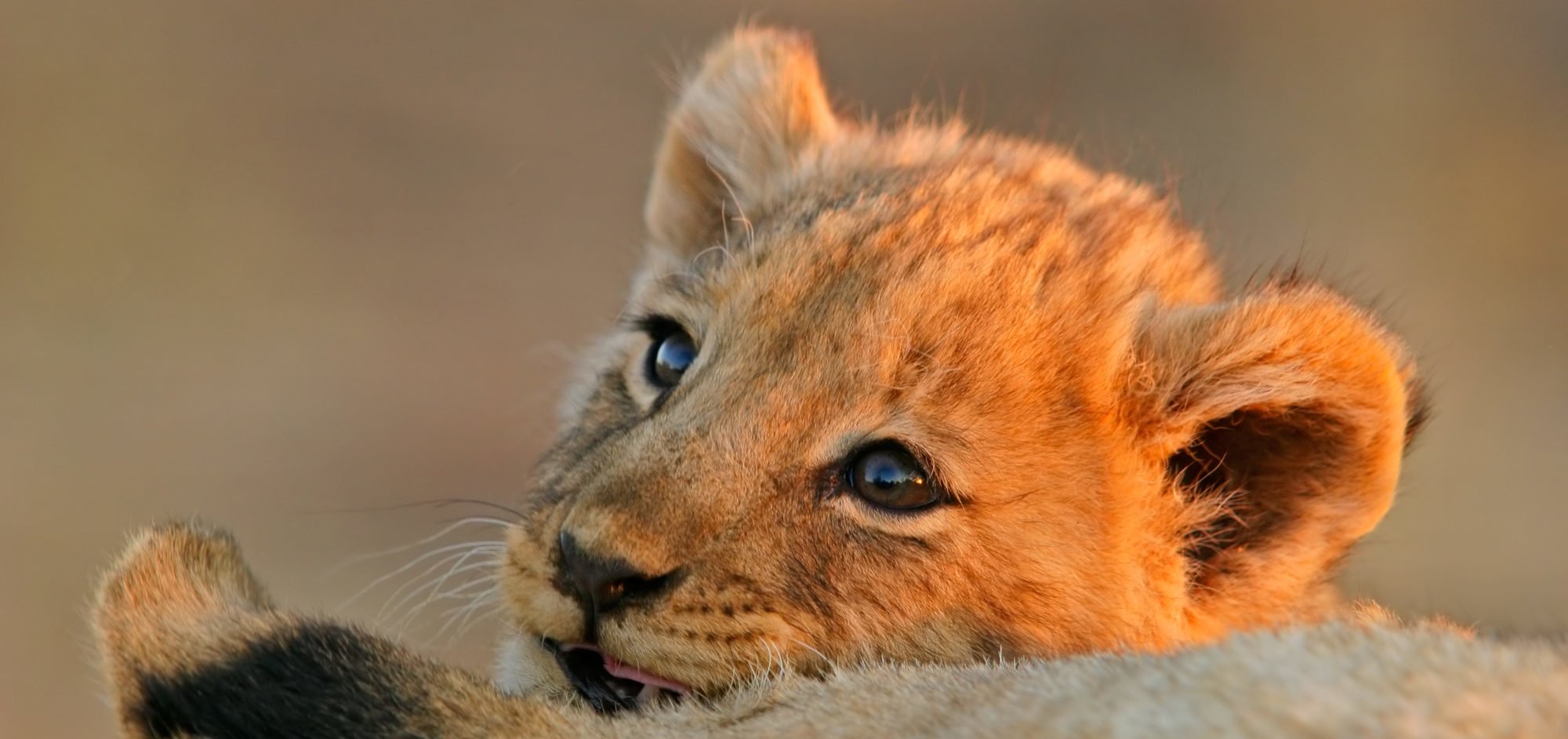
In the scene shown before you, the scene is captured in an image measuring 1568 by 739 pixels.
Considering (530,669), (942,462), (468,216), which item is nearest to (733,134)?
(942,462)

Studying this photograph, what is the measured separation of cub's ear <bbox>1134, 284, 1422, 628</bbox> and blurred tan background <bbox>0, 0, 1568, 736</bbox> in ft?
8.37

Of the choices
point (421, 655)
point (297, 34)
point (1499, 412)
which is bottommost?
point (421, 655)

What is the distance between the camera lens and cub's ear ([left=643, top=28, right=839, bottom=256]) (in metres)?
3.89

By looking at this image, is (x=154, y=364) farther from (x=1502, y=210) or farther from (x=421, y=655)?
(x=1502, y=210)

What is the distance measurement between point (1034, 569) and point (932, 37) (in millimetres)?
7225

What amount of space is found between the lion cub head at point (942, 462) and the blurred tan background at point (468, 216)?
2361 mm

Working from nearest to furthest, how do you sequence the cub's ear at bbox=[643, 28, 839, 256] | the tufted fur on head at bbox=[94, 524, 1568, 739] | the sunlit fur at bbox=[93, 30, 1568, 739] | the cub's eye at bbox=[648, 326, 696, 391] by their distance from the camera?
the tufted fur on head at bbox=[94, 524, 1568, 739] < the sunlit fur at bbox=[93, 30, 1568, 739] < the cub's eye at bbox=[648, 326, 696, 391] < the cub's ear at bbox=[643, 28, 839, 256]

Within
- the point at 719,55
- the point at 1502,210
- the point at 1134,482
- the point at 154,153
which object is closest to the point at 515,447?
the point at 154,153

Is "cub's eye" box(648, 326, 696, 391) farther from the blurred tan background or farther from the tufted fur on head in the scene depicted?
the blurred tan background

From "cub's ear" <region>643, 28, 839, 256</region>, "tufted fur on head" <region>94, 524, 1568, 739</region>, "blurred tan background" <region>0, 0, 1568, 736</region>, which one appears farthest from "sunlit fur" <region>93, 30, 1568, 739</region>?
"blurred tan background" <region>0, 0, 1568, 736</region>

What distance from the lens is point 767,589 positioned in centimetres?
264

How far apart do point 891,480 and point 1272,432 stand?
732mm

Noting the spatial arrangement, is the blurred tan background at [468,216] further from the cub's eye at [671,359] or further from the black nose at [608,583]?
the black nose at [608,583]

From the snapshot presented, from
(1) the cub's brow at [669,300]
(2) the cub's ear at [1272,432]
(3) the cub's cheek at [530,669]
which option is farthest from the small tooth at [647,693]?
(2) the cub's ear at [1272,432]
